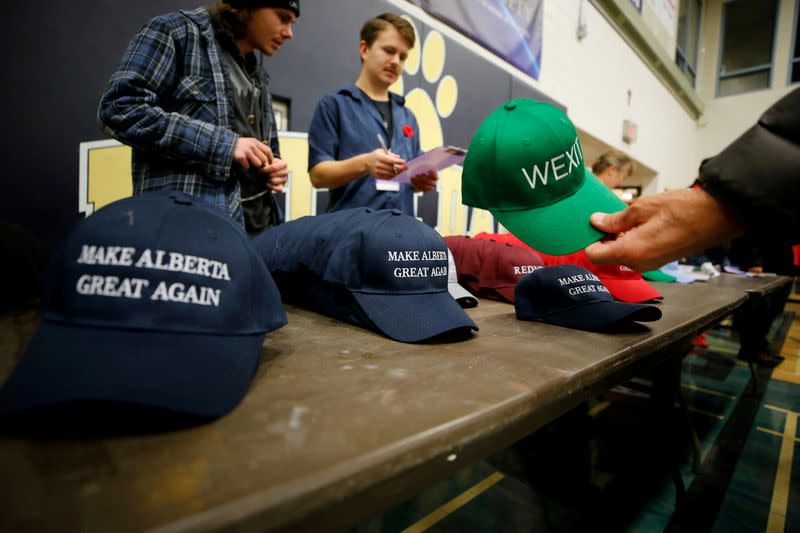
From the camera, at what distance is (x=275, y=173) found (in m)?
1.02

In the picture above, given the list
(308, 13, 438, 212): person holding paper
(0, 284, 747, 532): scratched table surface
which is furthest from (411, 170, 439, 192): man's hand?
(0, 284, 747, 532): scratched table surface

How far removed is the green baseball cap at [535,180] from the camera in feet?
2.54

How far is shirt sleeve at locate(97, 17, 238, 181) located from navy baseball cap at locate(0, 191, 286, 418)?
46cm

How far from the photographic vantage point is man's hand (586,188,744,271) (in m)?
0.62

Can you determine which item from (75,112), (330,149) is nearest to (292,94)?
(330,149)

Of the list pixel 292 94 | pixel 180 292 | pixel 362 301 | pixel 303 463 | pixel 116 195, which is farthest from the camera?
pixel 292 94

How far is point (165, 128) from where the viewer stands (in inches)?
34.8

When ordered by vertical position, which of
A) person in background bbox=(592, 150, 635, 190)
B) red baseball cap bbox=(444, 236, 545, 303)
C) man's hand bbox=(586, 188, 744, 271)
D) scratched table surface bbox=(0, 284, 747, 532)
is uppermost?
person in background bbox=(592, 150, 635, 190)

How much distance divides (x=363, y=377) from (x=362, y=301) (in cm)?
22

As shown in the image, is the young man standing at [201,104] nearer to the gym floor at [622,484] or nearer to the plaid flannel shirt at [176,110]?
the plaid flannel shirt at [176,110]

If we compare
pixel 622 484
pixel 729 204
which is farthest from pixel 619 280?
pixel 622 484

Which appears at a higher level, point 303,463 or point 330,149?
point 330,149

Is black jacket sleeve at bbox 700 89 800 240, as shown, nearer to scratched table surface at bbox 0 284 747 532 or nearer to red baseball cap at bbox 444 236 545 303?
scratched table surface at bbox 0 284 747 532

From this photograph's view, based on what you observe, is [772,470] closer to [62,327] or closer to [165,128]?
[62,327]
